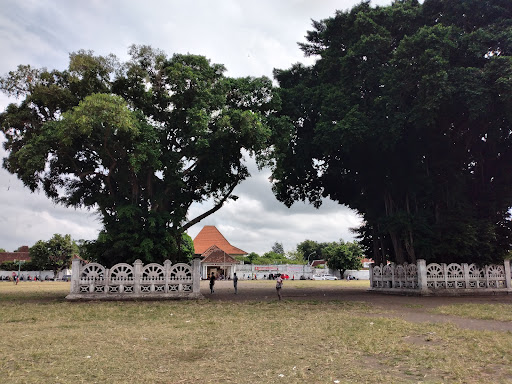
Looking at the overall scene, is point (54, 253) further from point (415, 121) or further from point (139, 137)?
point (415, 121)

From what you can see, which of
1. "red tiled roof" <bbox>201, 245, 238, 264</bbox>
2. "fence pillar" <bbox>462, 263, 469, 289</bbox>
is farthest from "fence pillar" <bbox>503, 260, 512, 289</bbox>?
"red tiled roof" <bbox>201, 245, 238, 264</bbox>

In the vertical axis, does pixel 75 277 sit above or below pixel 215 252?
below

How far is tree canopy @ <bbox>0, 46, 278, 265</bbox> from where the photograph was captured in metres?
17.9

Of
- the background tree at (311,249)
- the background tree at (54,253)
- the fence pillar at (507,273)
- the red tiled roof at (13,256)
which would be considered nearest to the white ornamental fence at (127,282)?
the fence pillar at (507,273)

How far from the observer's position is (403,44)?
18953 millimetres

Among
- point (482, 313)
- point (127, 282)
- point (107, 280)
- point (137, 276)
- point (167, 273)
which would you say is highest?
point (167, 273)

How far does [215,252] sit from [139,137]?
46.8 m

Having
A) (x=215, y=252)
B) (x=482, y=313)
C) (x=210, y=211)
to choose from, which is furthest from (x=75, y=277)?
(x=215, y=252)

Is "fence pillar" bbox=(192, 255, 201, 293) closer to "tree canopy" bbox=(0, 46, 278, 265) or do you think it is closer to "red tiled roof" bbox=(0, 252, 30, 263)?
"tree canopy" bbox=(0, 46, 278, 265)

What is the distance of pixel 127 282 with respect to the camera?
744 inches

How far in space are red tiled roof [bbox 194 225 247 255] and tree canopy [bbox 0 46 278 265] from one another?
52.1 metres

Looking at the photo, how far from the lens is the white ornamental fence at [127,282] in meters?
18.6

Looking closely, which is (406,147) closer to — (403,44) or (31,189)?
(403,44)

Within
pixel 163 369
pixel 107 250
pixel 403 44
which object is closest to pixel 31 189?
pixel 107 250
